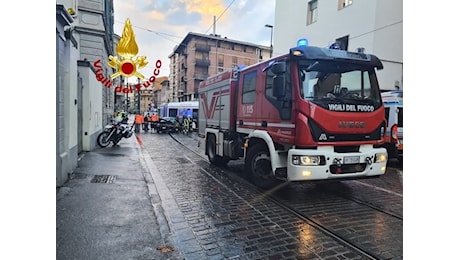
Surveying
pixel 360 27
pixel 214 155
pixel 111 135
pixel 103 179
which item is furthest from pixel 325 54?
pixel 360 27

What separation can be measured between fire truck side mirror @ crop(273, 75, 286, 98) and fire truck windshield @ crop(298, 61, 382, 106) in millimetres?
300

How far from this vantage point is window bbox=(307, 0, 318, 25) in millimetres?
18891

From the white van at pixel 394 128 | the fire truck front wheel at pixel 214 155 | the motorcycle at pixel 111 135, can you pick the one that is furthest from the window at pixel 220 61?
the fire truck front wheel at pixel 214 155

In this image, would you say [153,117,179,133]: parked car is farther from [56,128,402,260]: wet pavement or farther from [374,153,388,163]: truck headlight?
[374,153,388,163]: truck headlight

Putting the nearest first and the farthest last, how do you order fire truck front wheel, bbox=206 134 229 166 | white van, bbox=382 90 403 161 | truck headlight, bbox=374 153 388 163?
truck headlight, bbox=374 153 388 163 < fire truck front wheel, bbox=206 134 229 166 < white van, bbox=382 90 403 161

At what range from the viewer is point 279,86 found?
5328mm

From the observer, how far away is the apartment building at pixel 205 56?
58.2 metres

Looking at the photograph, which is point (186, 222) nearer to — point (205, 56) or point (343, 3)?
point (343, 3)

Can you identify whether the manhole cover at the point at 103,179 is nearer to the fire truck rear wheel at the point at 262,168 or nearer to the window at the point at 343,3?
the fire truck rear wheel at the point at 262,168

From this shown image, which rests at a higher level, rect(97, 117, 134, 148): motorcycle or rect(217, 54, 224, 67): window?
rect(217, 54, 224, 67): window

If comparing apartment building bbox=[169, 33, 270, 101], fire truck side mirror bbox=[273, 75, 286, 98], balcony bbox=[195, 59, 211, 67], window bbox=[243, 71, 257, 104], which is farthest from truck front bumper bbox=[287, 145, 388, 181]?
balcony bbox=[195, 59, 211, 67]

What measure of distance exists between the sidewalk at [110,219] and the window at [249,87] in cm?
298

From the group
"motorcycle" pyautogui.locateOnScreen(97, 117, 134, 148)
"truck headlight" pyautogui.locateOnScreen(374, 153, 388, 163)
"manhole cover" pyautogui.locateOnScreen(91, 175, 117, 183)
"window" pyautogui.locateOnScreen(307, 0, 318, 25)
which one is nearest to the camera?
"truck headlight" pyautogui.locateOnScreen(374, 153, 388, 163)
